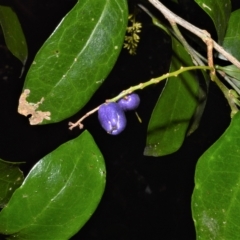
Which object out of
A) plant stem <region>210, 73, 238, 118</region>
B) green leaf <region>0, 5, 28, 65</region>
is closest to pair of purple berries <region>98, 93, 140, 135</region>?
plant stem <region>210, 73, 238, 118</region>

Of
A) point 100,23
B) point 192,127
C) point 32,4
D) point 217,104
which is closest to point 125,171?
point 217,104

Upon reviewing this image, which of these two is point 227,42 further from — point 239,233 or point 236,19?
point 239,233

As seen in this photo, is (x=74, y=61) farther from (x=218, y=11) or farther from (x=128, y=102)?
(x=218, y=11)

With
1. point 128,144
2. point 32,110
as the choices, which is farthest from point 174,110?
point 128,144

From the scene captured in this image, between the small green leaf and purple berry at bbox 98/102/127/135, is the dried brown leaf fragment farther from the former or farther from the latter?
the small green leaf

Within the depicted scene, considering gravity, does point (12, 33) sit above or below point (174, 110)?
above

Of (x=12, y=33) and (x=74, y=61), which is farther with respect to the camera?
(x=12, y=33)
